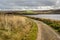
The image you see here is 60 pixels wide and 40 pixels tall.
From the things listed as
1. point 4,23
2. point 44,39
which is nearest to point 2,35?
point 4,23

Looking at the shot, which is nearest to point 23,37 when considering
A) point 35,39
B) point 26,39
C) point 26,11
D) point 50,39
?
point 26,39

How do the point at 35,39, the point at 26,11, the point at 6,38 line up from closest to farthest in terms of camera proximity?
the point at 6,38
the point at 35,39
the point at 26,11

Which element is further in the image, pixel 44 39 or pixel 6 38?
pixel 44 39

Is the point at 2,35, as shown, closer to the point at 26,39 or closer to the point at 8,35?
the point at 8,35

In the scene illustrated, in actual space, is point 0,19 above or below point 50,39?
above

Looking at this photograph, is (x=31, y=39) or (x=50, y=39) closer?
(x=31, y=39)

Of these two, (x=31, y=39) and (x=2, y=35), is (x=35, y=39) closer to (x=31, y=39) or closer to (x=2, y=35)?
(x=31, y=39)

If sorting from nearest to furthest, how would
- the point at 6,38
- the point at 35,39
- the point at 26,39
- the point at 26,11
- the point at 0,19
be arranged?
1. the point at 6,38
2. the point at 26,39
3. the point at 35,39
4. the point at 0,19
5. the point at 26,11

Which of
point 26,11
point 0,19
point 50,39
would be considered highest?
point 0,19

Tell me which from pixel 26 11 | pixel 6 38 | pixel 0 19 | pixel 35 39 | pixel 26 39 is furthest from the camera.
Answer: pixel 26 11

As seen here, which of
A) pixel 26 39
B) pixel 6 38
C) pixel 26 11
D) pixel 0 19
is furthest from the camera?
pixel 26 11
